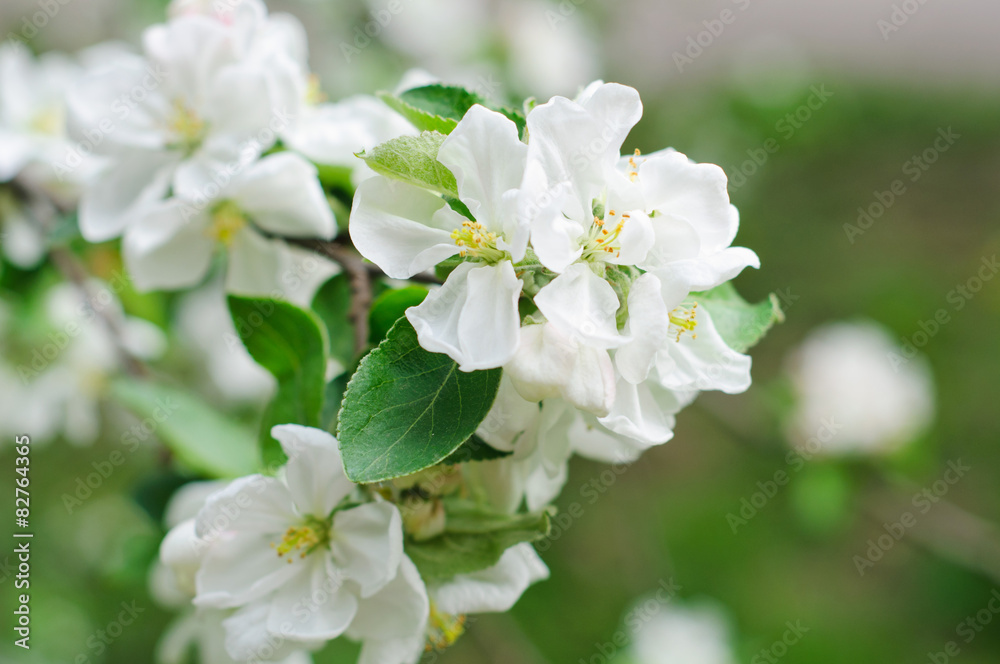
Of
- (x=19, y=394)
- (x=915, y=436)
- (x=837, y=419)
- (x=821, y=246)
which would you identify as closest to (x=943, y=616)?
(x=915, y=436)

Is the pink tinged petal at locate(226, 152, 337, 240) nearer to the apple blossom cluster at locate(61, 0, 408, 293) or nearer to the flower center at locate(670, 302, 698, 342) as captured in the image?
the apple blossom cluster at locate(61, 0, 408, 293)

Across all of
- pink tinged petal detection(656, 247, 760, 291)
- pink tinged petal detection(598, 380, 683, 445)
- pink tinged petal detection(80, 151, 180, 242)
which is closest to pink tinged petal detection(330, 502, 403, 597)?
pink tinged petal detection(598, 380, 683, 445)

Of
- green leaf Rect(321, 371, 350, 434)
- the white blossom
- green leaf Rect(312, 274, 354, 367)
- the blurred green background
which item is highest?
green leaf Rect(321, 371, 350, 434)

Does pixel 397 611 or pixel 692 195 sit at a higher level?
pixel 692 195

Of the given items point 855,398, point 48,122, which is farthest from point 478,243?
point 855,398

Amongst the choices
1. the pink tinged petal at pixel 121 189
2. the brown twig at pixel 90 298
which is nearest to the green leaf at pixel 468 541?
the pink tinged petal at pixel 121 189

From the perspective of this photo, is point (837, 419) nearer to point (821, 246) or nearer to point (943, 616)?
point (943, 616)

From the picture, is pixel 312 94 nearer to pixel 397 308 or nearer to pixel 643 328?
pixel 397 308
